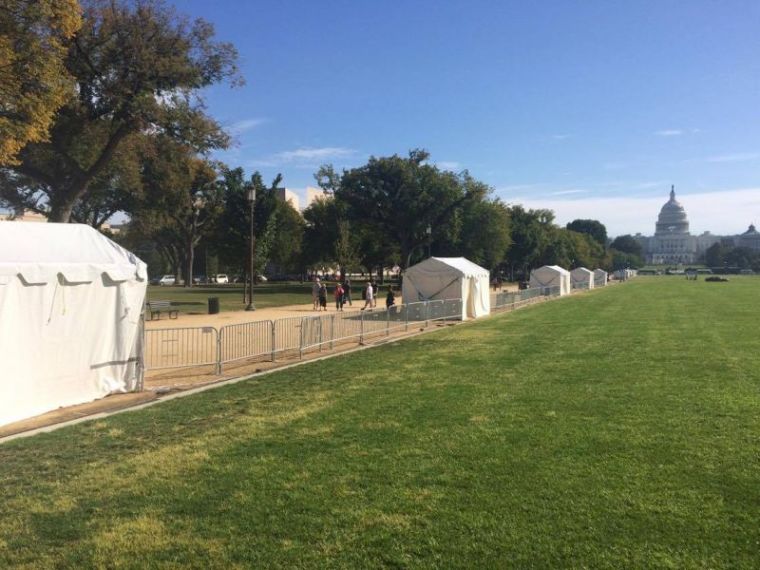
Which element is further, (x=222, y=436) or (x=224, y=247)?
(x=224, y=247)

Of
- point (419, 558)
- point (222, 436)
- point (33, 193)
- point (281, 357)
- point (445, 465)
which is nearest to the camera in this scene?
point (419, 558)

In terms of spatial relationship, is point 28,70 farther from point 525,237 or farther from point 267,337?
point 525,237

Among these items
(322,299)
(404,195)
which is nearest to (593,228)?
(404,195)

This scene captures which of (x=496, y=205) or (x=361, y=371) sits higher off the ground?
(x=496, y=205)

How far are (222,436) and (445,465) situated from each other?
113 inches

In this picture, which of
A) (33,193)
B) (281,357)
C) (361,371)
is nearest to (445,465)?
(361,371)

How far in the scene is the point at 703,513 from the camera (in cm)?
488

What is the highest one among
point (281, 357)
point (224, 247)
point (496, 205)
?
point (496, 205)

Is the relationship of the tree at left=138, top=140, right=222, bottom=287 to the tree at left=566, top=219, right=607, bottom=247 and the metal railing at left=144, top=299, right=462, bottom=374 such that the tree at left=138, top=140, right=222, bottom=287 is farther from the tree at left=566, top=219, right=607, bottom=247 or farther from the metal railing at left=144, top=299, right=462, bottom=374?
the tree at left=566, top=219, right=607, bottom=247

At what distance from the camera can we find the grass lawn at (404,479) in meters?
4.30

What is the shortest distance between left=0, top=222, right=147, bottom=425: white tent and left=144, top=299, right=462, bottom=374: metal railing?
1.04 metres

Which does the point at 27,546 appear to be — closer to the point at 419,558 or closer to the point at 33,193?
the point at 419,558

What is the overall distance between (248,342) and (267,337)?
83 centimetres

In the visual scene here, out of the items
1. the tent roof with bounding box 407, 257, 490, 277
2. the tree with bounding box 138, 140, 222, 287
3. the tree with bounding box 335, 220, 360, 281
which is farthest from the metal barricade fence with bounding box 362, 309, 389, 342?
the tree with bounding box 335, 220, 360, 281
